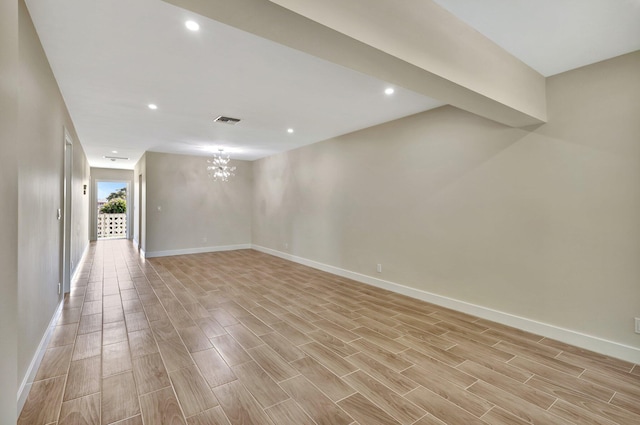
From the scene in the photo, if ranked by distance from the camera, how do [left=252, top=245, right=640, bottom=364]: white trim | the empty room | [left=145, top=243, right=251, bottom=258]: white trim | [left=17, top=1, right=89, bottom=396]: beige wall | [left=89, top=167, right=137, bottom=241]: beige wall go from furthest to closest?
[left=89, top=167, right=137, bottom=241]: beige wall → [left=145, top=243, right=251, bottom=258]: white trim → [left=252, top=245, right=640, bottom=364]: white trim → [left=17, top=1, right=89, bottom=396]: beige wall → the empty room

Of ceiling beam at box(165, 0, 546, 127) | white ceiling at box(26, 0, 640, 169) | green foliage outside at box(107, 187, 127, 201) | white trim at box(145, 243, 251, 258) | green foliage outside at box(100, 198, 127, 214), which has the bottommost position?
white trim at box(145, 243, 251, 258)

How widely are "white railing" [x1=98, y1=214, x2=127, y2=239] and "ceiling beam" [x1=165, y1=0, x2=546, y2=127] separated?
12.5 m

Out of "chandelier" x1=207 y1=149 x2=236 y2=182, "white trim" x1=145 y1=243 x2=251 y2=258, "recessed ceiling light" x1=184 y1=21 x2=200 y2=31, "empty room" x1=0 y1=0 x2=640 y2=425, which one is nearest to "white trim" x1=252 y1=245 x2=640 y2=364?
"empty room" x1=0 y1=0 x2=640 y2=425

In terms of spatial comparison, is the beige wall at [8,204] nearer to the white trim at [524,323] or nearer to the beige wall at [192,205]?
the white trim at [524,323]

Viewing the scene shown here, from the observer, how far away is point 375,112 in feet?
13.1

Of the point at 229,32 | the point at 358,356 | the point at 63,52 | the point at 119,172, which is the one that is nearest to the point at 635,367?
the point at 358,356

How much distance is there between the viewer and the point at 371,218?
4.76 metres

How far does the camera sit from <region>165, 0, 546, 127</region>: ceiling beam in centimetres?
141

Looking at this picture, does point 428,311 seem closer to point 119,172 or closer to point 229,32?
point 229,32

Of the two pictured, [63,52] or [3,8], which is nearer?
[3,8]

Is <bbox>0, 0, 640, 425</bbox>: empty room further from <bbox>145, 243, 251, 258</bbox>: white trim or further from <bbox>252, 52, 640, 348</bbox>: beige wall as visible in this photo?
<bbox>145, 243, 251, 258</bbox>: white trim

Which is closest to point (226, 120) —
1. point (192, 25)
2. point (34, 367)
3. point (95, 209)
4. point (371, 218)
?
point (192, 25)

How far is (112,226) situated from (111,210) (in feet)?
2.31

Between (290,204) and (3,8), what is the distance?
568cm
